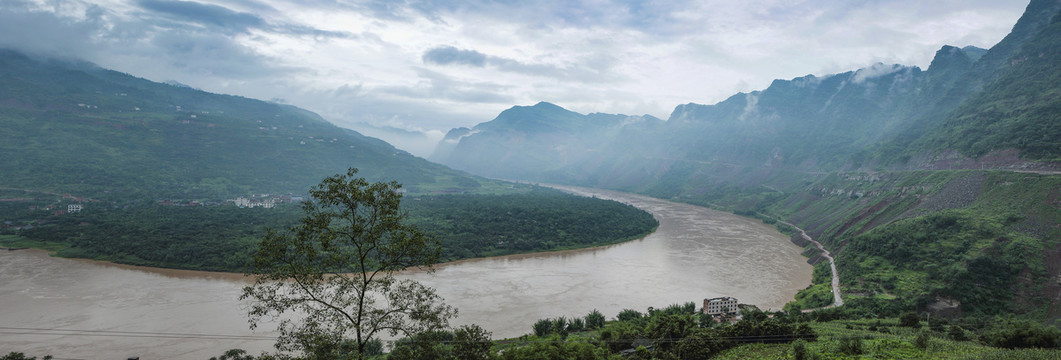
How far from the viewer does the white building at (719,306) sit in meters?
38.1

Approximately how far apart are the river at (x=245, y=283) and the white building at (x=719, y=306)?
14.2ft

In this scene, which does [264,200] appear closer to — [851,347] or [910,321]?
[910,321]

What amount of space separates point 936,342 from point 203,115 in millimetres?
191294

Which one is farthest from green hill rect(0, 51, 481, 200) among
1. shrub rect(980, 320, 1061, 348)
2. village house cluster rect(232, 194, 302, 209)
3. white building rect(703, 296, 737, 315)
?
shrub rect(980, 320, 1061, 348)

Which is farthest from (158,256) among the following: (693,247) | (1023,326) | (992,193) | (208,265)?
(992,193)

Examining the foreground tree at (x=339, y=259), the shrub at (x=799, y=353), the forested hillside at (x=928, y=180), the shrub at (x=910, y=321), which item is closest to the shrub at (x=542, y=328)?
the shrub at (x=799, y=353)

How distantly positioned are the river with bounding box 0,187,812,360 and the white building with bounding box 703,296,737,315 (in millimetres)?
4343

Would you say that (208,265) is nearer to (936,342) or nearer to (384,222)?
(384,222)

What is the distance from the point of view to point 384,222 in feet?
40.7

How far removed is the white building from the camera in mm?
38062

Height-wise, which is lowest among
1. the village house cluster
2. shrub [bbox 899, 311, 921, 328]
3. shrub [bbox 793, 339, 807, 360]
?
the village house cluster

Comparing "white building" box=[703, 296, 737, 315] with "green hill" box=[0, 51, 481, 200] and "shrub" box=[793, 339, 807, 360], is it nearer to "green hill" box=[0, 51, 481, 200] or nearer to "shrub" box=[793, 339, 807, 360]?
"shrub" box=[793, 339, 807, 360]

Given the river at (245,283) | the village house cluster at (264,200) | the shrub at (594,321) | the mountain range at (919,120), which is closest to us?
the river at (245,283)

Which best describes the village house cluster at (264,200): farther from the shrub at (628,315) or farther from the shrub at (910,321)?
the shrub at (910,321)
